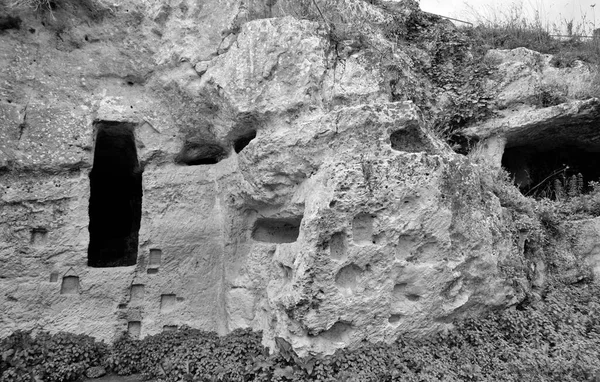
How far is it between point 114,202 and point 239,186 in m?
3.93

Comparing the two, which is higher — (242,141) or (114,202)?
(242,141)

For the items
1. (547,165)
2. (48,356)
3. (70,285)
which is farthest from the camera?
(547,165)

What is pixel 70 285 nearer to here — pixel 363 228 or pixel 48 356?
pixel 48 356

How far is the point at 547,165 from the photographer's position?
853 centimetres

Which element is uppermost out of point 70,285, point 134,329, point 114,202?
point 114,202

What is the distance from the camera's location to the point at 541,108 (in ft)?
23.4

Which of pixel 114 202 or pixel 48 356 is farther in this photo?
pixel 114 202

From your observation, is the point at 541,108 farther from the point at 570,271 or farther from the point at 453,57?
the point at 570,271

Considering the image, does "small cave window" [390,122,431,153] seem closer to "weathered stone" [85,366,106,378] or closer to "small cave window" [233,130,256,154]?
"small cave window" [233,130,256,154]

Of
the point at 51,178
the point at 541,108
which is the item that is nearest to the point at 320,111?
the point at 51,178

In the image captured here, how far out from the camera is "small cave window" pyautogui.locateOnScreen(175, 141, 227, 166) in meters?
5.79

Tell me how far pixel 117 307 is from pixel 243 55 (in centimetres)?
348

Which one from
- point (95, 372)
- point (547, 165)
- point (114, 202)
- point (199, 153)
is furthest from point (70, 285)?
point (547, 165)

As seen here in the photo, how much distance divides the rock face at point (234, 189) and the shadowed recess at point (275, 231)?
3cm
